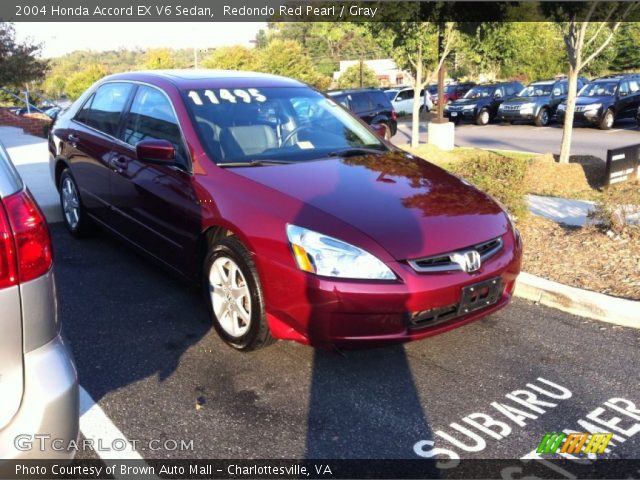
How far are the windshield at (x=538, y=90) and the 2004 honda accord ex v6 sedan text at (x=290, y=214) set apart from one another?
20.7 metres

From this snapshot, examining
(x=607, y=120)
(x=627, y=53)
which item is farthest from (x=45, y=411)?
(x=627, y=53)

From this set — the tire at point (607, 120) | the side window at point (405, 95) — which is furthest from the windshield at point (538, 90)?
the side window at point (405, 95)

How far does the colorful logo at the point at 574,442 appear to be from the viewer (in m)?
2.85

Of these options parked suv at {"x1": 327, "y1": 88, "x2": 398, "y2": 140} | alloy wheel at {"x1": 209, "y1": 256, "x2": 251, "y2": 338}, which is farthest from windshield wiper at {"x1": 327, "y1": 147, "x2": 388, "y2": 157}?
parked suv at {"x1": 327, "y1": 88, "x2": 398, "y2": 140}

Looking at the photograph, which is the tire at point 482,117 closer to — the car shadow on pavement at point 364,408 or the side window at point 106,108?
the side window at point 106,108

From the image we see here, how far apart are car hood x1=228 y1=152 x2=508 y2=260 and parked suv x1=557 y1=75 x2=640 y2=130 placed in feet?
58.1

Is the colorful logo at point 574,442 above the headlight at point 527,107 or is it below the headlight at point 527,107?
below

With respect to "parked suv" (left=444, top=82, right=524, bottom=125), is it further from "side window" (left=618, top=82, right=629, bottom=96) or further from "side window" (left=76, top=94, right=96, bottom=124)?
"side window" (left=76, top=94, right=96, bottom=124)

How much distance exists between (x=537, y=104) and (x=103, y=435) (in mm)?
22556

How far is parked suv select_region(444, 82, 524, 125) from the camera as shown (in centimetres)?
2516

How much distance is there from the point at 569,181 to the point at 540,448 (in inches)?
287

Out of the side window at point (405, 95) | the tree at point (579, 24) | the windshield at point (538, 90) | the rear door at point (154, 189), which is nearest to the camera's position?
the rear door at point (154, 189)

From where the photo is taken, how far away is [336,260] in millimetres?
3154

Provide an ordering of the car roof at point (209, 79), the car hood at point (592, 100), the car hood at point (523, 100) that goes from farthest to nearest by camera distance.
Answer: the car hood at point (523, 100) → the car hood at point (592, 100) → the car roof at point (209, 79)
